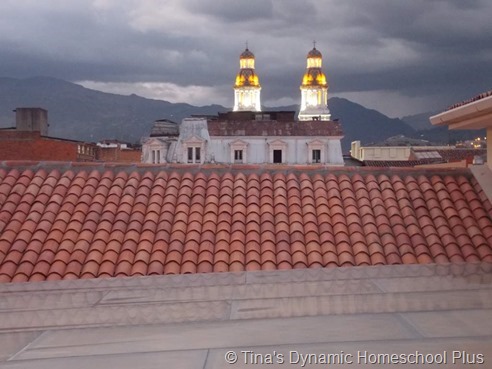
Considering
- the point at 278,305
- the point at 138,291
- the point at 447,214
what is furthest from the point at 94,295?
the point at 447,214

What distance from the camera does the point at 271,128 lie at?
5509cm

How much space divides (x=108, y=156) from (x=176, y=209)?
62374mm

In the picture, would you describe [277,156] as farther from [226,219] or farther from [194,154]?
[226,219]

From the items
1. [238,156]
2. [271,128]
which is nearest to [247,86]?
[271,128]

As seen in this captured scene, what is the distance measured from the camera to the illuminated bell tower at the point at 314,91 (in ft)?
361

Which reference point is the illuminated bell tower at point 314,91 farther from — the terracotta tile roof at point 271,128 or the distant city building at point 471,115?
the distant city building at point 471,115

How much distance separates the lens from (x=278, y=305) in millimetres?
4211

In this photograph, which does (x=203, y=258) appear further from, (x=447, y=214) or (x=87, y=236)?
(x=447, y=214)

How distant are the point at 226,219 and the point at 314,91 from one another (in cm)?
10454

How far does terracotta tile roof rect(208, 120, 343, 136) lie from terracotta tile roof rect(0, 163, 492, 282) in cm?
4404

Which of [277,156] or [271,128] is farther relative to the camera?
[271,128]

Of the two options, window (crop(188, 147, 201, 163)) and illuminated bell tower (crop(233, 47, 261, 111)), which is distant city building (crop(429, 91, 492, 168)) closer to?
window (crop(188, 147, 201, 163))

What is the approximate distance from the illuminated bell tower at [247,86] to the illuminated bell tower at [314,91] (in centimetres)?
893

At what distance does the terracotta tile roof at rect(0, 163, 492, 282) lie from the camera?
27.2ft
